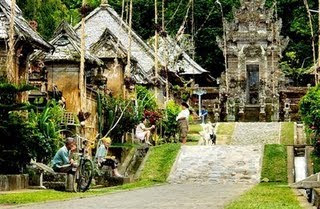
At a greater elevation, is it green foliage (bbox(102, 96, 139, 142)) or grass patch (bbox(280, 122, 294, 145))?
green foliage (bbox(102, 96, 139, 142))

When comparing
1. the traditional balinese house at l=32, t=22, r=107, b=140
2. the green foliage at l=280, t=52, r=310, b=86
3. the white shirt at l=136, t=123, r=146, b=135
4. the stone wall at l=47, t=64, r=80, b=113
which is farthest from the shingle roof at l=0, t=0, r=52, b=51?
the green foliage at l=280, t=52, r=310, b=86

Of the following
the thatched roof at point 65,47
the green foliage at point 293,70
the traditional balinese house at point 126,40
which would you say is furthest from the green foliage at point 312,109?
the green foliage at point 293,70

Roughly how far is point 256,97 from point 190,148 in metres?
27.0

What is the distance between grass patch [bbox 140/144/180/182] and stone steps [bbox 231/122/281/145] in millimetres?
6465

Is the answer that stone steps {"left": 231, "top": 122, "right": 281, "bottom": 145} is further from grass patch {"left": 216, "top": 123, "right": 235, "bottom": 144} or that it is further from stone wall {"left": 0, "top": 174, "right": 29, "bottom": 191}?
stone wall {"left": 0, "top": 174, "right": 29, "bottom": 191}

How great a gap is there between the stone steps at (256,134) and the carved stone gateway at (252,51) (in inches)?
462

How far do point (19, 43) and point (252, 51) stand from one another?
30.0 meters

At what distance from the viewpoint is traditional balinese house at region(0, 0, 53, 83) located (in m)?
20.2

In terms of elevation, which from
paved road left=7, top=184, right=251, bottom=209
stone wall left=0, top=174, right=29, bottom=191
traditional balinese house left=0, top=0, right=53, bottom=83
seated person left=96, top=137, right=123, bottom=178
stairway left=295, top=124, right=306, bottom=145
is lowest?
paved road left=7, top=184, right=251, bottom=209

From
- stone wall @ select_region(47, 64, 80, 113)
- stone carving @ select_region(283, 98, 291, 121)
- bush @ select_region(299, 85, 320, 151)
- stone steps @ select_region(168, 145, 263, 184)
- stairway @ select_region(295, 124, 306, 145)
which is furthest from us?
stone carving @ select_region(283, 98, 291, 121)

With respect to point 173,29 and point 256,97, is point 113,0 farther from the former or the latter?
point 256,97

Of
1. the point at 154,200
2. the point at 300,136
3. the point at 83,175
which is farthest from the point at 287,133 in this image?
the point at 154,200

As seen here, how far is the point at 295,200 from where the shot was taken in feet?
45.2

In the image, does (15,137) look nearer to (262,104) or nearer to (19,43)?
(19,43)
